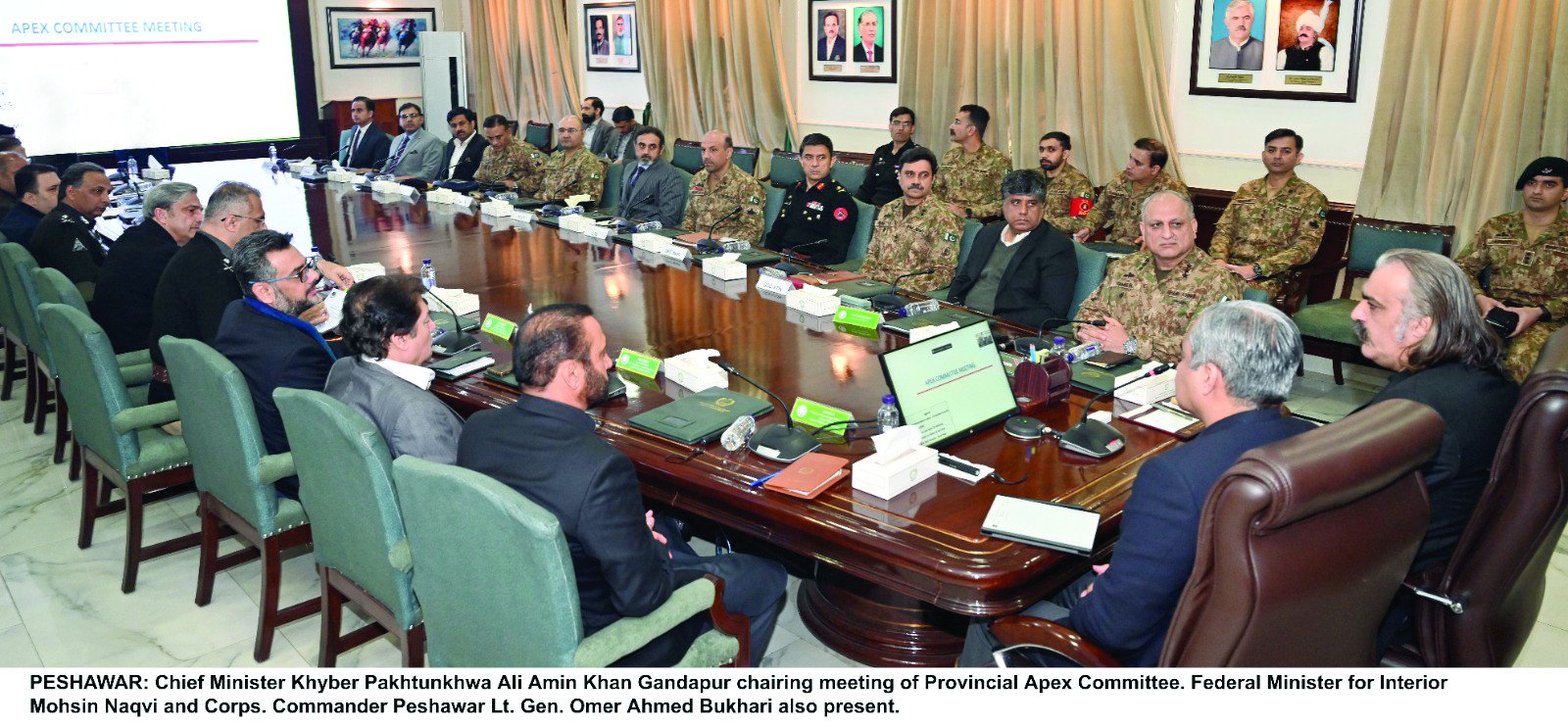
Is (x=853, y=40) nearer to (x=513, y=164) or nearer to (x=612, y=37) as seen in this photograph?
(x=513, y=164)

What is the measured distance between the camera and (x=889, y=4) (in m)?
7.64

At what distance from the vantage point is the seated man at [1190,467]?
5.92 feet

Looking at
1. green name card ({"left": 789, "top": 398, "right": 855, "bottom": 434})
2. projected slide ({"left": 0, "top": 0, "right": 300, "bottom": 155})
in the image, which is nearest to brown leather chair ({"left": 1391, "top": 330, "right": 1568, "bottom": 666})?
green name card ({"left": 789, "top": 398, "right": 855, "bottom": 434})

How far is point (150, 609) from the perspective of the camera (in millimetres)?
3229

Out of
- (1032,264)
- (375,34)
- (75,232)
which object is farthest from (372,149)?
(1032,264)

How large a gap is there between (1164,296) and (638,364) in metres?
1.74

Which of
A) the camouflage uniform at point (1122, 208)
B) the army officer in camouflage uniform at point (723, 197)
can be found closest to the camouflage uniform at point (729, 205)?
the army officer in camouflage uniform at point (723, 197)

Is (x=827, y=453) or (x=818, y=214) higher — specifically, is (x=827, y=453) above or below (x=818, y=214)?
below

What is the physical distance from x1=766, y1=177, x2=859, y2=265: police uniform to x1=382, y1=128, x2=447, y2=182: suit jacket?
3684 mm

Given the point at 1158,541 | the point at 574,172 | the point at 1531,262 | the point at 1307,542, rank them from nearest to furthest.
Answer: the point at 1307,542
the point at 1158,541
the point at 1531,262
the point at 574,172

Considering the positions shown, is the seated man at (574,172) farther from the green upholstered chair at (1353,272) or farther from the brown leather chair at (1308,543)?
the brown leather chair at (1308,543)

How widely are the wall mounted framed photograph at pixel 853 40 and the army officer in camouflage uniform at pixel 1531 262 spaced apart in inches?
162

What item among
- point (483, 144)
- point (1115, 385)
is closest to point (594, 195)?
point (483, 144)

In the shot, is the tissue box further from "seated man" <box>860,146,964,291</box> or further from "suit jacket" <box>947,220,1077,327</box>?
"seated man" <box>860,146,964,291</box>
